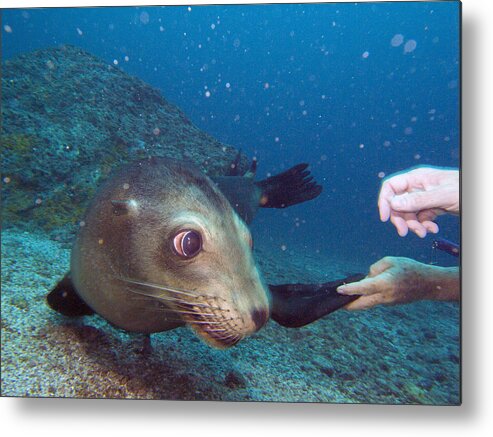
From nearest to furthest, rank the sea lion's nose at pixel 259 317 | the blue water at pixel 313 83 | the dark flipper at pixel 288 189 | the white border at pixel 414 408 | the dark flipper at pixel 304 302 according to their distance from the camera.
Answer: the sea lion's nose at pixel 259 317
the dark flipper at pixel 304 302
the white border at pixel 414 408
the blue water at pixel 313 83
the dark flipper at pixel 288 189

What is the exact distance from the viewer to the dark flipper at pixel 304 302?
1784 millimetres

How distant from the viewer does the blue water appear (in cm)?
362

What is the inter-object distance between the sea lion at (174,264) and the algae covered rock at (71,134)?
7.54 feet

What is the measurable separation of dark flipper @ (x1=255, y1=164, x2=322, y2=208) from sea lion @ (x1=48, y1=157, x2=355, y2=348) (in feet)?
9.07

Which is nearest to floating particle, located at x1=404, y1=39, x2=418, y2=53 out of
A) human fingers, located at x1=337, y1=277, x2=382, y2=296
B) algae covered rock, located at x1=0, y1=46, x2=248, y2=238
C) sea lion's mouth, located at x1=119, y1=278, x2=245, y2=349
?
algae covered rock, located at x1=0, y1=46, x2=248, y2=238

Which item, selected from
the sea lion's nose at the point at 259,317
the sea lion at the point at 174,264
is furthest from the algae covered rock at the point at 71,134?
the sea lion's nose at the point at 259,317

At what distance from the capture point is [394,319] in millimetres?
5039

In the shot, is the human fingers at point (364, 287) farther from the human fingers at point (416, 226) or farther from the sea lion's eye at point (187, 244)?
the sea lion's eye at point (187, 244)

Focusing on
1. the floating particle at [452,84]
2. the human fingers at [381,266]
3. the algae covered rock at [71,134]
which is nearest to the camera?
the human fingers at [381,266]

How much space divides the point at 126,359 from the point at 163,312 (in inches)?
25.4

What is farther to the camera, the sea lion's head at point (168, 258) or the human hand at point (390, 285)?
the human hand at point (390, 285)

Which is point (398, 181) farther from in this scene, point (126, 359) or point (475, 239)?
point (126, 359)

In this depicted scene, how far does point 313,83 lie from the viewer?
1243 inches

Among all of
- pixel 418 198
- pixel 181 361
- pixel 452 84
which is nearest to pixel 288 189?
pixel 452 84
